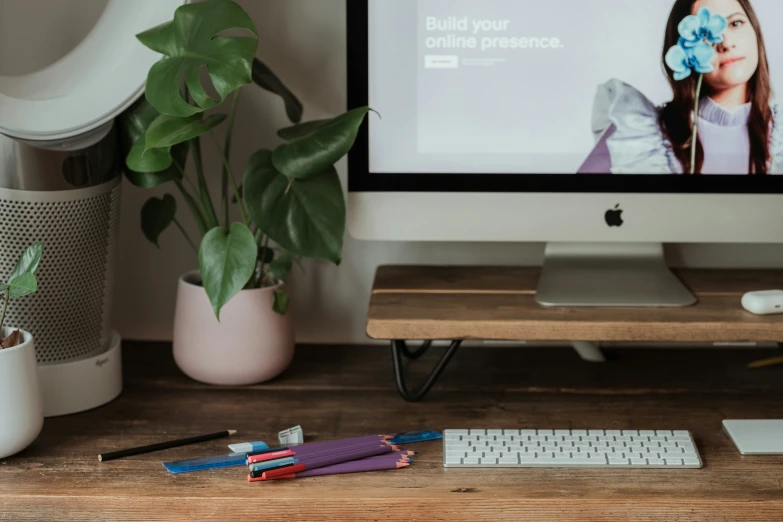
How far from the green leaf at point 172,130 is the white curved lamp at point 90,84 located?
Result: 7 cm

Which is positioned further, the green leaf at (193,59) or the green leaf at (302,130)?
the green leaf at (302,130)

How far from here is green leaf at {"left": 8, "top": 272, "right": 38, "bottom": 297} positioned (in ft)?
2.97

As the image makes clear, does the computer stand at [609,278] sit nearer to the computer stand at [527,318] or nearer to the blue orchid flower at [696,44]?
the computer stand at [527,318]

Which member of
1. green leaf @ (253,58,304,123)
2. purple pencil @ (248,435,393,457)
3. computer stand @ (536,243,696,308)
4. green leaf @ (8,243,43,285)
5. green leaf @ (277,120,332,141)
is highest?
green leaf @ (253,58,304,123)

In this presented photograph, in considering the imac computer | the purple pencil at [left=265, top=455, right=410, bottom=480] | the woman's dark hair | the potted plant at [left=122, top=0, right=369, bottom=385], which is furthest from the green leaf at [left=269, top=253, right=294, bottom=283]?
the woman's dark hair

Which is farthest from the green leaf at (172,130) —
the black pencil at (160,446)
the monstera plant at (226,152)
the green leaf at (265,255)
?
the black pencil at (160,446)

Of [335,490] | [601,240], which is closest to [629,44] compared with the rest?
[601,240]

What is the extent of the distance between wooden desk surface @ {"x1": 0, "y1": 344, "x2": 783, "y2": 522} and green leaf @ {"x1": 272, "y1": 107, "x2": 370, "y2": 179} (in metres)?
A: 0.30

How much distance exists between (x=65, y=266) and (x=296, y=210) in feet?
0.96

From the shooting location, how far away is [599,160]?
3.60ft

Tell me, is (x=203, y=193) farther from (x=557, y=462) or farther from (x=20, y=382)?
(x=557, y=462)

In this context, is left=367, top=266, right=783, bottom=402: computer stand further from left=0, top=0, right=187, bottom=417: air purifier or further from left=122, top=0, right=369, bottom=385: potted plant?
left=0, top=0, right=187, bottom=417: air purifier

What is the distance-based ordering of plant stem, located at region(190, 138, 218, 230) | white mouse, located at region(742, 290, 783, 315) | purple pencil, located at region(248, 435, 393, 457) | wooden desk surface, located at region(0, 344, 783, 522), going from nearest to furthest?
1. wooden desk surface, located at region(0, 344, 783, 522)
2. purple pencil, located at region(248, 435, 393, 457)
3. white mouse, located at region(742, 290, 783, 315)
4. plant stem, located at region(190, 138, 218, 230)

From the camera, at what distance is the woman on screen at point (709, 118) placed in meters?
1.06
